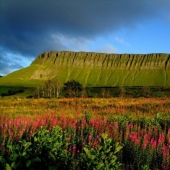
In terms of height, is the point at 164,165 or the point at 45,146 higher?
the point at 45,146

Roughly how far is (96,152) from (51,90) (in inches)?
6766

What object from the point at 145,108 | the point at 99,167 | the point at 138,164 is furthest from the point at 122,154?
the point at 145,108

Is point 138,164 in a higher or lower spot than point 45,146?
lower

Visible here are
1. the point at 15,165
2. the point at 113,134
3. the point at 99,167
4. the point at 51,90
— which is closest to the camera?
the point at 15,165

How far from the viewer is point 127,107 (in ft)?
66.0

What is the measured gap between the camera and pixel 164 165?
21.0ft

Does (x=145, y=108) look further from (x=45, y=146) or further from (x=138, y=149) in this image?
(x=45, y=146)

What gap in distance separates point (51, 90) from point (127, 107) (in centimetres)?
15762

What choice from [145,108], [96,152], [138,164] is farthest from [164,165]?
[145,108]

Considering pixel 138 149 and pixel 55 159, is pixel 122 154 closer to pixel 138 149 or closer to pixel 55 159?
pixel 138 149

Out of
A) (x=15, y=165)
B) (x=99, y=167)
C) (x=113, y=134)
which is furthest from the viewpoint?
(x=113, y=134)

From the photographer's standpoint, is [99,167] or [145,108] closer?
[99,167]

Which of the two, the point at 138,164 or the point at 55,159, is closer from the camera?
the point at 55,159

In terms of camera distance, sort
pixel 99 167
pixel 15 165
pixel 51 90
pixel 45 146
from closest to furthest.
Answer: pixel 15 165 < pixel 99 167 < pixel 45 146 < pixel 51 90
